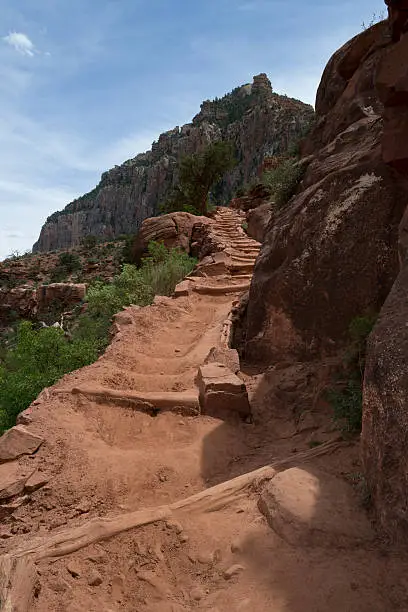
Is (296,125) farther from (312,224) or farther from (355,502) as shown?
(355,502)

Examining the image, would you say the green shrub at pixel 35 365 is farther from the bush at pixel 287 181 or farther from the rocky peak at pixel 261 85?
the rocky peak at pixel 261 85

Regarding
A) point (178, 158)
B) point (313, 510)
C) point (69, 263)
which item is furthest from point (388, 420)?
point (178, 158)

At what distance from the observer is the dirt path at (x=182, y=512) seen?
1.96 metres

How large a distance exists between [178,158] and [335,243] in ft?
194

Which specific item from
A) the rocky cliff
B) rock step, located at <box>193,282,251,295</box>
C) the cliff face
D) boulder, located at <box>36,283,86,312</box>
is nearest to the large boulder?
boulder, located at <box>36,283,86,312</box>

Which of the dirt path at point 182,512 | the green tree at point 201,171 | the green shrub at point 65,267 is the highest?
the green tree at point 201,171

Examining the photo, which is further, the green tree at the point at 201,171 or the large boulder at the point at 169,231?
the green tree at the point at 201,171

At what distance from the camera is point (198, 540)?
2.43 meters

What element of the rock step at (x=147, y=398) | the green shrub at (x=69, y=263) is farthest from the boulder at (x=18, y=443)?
the green shrub at (x=69, y=263)

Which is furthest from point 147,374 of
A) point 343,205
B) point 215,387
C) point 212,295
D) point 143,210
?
point 143,210

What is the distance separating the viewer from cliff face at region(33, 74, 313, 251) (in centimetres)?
5766

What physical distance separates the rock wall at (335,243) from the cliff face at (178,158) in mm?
34189

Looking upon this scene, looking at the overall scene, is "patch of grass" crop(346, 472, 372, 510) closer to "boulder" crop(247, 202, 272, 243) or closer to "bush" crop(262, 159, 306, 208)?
"bush" crop(262, 159, 306, 208)

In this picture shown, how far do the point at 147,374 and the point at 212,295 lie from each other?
171 inches
